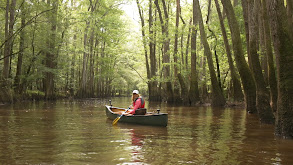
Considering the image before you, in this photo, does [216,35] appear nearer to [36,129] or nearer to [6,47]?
[6,47]

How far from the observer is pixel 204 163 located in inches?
191

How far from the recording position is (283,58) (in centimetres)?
667

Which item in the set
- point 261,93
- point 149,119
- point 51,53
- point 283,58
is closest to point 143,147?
point 149,119

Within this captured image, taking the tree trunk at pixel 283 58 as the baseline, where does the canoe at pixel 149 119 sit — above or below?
below

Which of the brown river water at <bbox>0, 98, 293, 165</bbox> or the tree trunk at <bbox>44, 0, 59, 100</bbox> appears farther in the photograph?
the tree trunk at <bbox>44, 0, 59, 100</bbox>

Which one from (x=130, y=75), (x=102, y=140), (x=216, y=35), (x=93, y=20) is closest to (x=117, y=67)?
(x=130, y=75)

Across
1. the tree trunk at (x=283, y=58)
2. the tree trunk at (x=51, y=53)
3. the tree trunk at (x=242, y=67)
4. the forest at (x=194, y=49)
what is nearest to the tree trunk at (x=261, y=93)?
the forest at (x=194, y=49)

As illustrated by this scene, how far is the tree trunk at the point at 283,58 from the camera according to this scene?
21.6 feet

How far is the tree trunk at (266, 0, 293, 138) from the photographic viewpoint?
658cm

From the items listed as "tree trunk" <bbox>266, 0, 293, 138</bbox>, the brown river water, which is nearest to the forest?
"tree trunk" <bbox>266, 0, 293, 138</bbox>

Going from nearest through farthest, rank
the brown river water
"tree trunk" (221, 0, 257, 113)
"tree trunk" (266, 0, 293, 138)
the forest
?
the brown river water < "tree trunk" (266, 0, 293, 138) < the forest < "tree trunk" (221, 0, 257, 113)

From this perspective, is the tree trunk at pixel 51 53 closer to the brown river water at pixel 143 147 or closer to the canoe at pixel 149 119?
the canoe at pixel 149 119

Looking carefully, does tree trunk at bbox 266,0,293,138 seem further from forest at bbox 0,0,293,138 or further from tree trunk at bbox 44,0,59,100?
tree trunk at bbox 44,0,59,100

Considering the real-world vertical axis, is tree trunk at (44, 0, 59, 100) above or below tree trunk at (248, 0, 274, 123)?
above
